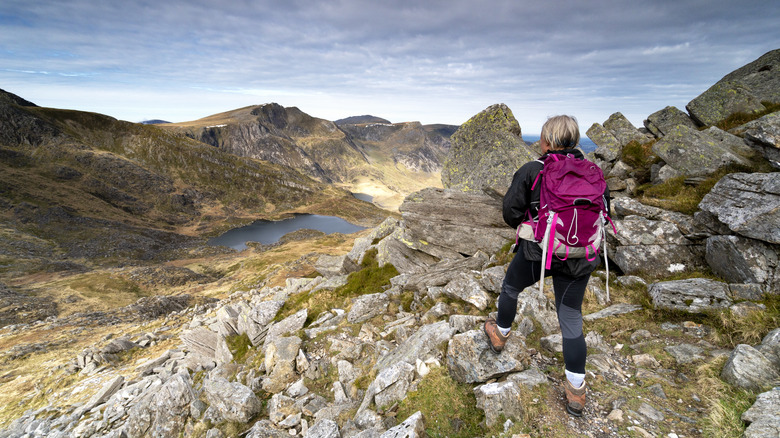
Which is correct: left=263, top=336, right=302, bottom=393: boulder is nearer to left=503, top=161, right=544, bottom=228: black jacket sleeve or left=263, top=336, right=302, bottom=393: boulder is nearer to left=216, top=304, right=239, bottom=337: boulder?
left=216, top=304, right=239, bottom=337: boulder

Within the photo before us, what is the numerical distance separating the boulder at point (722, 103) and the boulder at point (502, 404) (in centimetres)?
2199

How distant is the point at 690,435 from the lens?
4234 mm

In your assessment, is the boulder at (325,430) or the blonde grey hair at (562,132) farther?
the boulder at (325,430)

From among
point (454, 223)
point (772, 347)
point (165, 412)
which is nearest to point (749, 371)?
point (772, 347)

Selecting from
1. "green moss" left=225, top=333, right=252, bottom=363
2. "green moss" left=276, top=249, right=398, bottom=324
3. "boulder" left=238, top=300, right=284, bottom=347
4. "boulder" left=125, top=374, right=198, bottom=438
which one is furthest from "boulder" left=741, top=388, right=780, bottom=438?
"green moss" left=225, top=333, right=252, bottom=363

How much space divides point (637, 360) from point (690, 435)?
7.05ft

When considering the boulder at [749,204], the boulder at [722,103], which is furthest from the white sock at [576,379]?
the boulder at [722,103]

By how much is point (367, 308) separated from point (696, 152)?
586 inches

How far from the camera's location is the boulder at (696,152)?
37.3ft

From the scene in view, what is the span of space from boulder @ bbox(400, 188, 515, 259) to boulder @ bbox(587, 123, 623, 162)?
7294 millimetres

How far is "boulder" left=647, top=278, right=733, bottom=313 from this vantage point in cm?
701

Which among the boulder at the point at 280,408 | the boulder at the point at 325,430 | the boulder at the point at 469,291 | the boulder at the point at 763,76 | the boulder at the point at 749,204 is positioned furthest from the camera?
the boulder at the point at 763,76

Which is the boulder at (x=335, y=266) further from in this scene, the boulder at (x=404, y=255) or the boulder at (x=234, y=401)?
the boulder at (x=234, y=401)

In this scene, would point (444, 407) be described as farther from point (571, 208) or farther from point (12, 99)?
point (12, 99)
